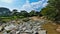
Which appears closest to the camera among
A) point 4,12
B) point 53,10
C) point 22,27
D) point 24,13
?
point 22,27

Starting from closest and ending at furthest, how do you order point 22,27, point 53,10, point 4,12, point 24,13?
point 22,27 < point 53,10 < point 24,13 < point 4,12

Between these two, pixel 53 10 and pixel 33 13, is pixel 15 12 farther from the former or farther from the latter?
pixel 53 10

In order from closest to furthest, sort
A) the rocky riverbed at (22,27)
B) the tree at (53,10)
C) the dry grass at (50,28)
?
the rocky riverbed at (22,27), the dry grass at (50,28), the tree at (53,10)

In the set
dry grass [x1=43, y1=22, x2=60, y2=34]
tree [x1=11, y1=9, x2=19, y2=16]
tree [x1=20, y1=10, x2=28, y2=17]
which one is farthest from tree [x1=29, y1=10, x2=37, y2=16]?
dry grass [x1=43, y1=22, x2=60, y2=34]

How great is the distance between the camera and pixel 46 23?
4648 mm

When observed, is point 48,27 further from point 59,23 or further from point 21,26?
point 21,26

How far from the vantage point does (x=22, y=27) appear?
14.3 ft

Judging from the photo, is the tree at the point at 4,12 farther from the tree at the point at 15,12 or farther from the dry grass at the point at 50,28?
the dry grass at the point at 50,28

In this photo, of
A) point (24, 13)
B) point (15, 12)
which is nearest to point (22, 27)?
point (24, 13)

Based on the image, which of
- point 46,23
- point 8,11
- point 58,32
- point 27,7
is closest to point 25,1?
point 27,7

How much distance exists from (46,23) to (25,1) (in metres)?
0.88

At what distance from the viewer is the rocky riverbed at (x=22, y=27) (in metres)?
4.07

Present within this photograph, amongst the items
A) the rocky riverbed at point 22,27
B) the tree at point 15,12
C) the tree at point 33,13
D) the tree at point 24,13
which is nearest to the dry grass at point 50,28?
the rocky riverbed at point 22,27

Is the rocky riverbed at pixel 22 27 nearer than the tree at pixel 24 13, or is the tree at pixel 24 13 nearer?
the rocky riverbed at pixel 22 27
